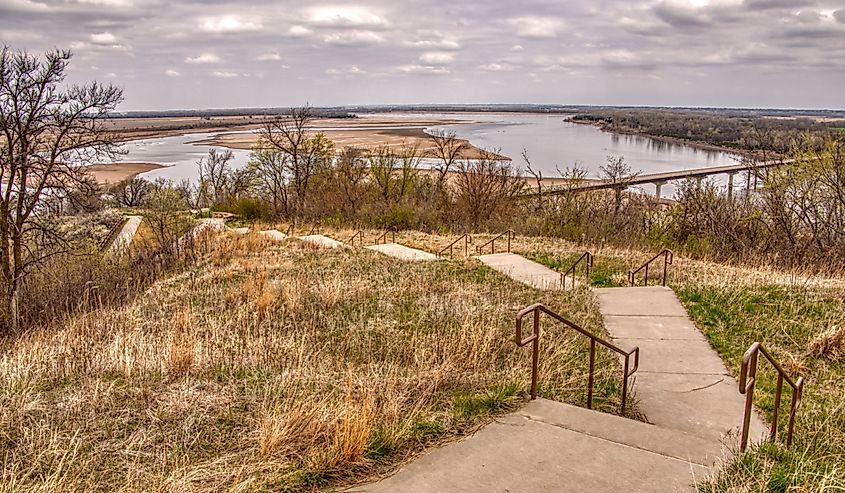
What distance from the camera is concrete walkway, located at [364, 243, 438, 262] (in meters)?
14.6

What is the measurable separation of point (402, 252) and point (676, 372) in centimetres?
1015

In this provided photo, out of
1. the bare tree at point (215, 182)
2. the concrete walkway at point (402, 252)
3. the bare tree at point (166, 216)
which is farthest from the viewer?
the bare tree at point (215, 182)

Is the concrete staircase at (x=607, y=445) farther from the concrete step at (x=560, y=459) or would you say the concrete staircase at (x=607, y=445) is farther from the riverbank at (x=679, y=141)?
the riverbank at (x=679, y=141)

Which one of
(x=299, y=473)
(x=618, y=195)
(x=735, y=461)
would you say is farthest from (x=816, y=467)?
(x=618, y=195)

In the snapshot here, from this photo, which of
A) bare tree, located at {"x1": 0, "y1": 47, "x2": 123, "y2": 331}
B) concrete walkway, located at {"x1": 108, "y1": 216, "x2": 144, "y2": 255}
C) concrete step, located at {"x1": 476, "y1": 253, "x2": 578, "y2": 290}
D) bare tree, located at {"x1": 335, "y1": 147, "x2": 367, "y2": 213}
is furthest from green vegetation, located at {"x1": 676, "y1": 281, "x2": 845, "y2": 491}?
concrete walkway, located at {"x1": 108, "y1": 216, "x2": 144, "y2": 255}

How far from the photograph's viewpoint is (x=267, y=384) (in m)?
5.31

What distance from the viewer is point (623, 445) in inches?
164

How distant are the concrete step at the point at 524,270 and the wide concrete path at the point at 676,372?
5.14 ft

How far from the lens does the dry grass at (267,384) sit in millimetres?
3916

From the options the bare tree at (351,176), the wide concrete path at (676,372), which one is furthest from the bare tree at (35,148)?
the bare tree at (351,176)

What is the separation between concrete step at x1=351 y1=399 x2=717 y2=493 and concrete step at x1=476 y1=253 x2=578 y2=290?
5725 mm

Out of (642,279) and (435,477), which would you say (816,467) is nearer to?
(435,477)

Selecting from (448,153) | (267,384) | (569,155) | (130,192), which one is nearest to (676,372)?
(267,384)

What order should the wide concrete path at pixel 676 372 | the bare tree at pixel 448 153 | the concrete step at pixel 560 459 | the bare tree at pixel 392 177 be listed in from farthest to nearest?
1. the bare tree at pixel 392 177
2. the bare tree at pixel 448 153
3. the wide concrete path at pixel 676 372
4. the concrete step at pixel 560 459
